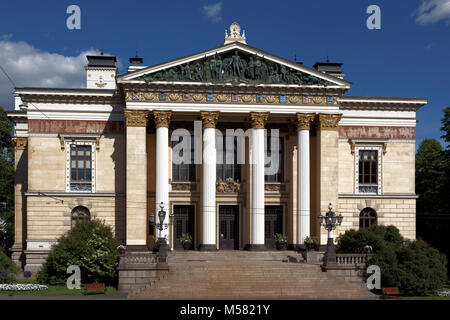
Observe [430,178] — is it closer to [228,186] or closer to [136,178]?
[228,186]

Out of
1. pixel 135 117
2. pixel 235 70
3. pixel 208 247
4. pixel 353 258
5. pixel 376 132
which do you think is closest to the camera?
Result: pixel 353 258

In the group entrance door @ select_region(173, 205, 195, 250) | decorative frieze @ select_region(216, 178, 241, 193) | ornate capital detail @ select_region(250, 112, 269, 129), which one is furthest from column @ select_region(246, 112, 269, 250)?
entrance door @ select_region(173, 205, 195, 250)

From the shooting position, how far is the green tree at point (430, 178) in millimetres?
51188

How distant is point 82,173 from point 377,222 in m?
23.1

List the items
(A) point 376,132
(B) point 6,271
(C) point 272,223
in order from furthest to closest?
(A) point 376,132, (C) point 272,223, (B) point 6,271

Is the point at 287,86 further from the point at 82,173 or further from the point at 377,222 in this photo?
the point at 82,173

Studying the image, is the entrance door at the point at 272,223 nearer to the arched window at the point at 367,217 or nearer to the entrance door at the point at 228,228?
the entrance door at the point at 228,228

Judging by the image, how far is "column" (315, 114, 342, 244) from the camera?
41812 millimetres

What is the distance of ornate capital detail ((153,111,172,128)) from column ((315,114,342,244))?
11040 millimetres

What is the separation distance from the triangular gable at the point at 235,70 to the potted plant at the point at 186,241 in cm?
1126

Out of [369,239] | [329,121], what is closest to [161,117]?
[329,121]

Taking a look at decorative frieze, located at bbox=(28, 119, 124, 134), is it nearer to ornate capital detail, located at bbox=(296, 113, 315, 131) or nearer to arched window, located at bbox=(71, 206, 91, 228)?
arched window, located at bbox=(71, 206, 91, 228)

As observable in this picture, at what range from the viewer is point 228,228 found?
43781mm

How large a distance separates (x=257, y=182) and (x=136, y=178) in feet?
28.3
